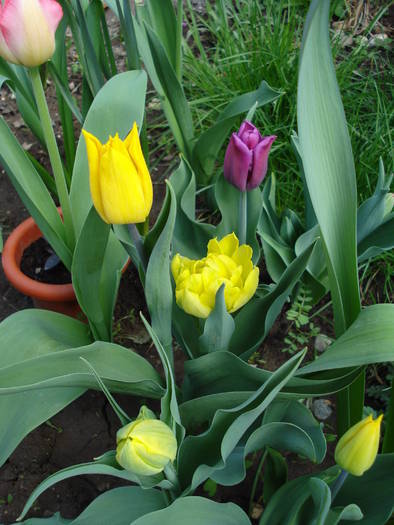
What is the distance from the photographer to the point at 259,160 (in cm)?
91

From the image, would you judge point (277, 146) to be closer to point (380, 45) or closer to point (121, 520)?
point (380, 45)

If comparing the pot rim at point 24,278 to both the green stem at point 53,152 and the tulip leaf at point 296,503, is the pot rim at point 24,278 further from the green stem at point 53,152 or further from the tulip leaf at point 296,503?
the tulip leaf at point 296,503

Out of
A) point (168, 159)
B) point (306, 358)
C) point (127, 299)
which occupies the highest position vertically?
point (168, 159)

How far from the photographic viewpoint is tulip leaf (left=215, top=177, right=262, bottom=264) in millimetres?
1125

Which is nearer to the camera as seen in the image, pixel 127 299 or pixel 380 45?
pixel 127 299

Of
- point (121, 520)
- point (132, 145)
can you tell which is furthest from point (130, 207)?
point (121, 520)

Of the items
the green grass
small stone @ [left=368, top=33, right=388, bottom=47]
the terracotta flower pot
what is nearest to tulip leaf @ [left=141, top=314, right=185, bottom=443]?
the terracotta flower pot

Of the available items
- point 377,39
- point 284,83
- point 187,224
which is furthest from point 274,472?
point 377,39

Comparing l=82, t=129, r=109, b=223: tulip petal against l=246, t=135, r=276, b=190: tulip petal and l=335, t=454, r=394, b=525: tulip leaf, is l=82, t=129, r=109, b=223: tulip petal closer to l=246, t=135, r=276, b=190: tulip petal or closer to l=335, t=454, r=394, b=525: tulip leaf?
l=246, t=135, r=276, b=190: tulip petal

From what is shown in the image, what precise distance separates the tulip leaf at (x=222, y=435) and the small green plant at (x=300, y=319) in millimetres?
378

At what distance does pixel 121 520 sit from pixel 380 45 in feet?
5.84

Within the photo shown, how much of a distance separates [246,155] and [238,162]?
0.07 feet

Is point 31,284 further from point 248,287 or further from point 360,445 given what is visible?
point 360,445

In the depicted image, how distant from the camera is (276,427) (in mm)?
848
